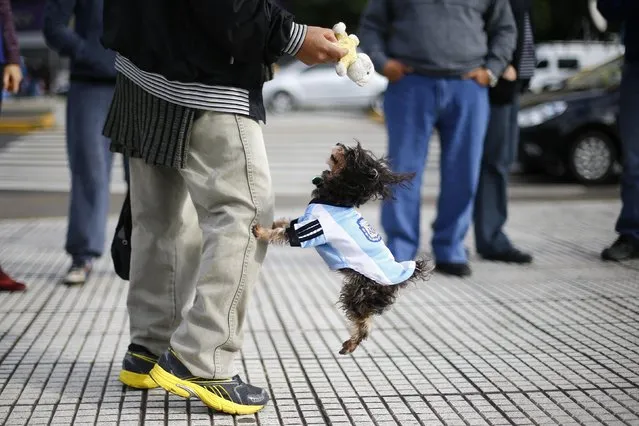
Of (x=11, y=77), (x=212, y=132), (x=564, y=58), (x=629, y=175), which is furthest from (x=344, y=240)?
(x=564, y=58)

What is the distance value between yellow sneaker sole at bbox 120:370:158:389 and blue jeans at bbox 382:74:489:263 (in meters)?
2.61

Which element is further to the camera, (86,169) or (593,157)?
(593,157)

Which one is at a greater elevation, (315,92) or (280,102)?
(315,92)

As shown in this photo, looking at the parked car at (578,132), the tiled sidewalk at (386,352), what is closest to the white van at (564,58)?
the parked car at (578,132)

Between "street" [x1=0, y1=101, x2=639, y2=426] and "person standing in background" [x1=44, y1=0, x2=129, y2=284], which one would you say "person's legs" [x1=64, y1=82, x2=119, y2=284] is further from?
"street" [x1=0, y1=101, x2=639, y2=426]

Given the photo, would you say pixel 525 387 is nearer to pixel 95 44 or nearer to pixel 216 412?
pixel 216 412

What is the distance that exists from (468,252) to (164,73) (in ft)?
13.1

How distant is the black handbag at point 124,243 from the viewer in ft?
13.0

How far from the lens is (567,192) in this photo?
1117cm

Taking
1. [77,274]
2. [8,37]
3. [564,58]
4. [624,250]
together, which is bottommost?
[77,274]

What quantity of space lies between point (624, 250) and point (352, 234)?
145 inches

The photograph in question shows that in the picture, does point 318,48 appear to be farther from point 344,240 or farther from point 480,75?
point 480,75

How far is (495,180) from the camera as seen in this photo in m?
6.85

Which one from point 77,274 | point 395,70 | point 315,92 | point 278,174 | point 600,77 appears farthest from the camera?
point 315,92
